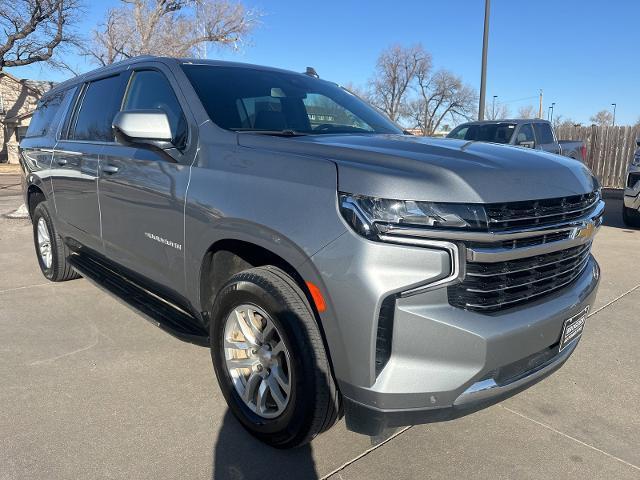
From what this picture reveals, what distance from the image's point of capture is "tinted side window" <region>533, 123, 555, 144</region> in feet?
37.8

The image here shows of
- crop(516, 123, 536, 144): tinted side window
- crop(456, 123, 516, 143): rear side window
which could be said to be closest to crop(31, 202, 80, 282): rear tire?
crop(456, 123, 516, 143): rear side window

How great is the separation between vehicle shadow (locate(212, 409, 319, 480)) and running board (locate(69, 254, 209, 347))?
22.3 inches

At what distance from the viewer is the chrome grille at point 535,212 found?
204cm

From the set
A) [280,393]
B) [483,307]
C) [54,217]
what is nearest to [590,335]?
[483,307]

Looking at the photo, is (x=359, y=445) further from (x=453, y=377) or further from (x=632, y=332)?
(x=632, y=332)

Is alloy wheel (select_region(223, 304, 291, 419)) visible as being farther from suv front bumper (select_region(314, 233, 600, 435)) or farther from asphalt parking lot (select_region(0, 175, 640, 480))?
suv front bumper (select_region(314, 233, 600, 435))

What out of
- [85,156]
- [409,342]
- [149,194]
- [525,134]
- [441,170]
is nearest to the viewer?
[409,342]

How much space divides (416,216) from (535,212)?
574 millimetres

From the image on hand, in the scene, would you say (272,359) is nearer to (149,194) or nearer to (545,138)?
(149,194)

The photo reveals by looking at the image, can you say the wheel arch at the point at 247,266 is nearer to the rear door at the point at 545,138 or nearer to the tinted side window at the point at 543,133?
the rear door at the point at 545,138

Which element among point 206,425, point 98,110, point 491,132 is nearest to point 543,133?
point 491,132

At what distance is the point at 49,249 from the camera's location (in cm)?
542

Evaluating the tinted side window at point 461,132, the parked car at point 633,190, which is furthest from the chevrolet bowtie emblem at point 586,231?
the tinted side window at point 461,132

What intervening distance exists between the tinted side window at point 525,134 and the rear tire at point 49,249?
912 centimetres
